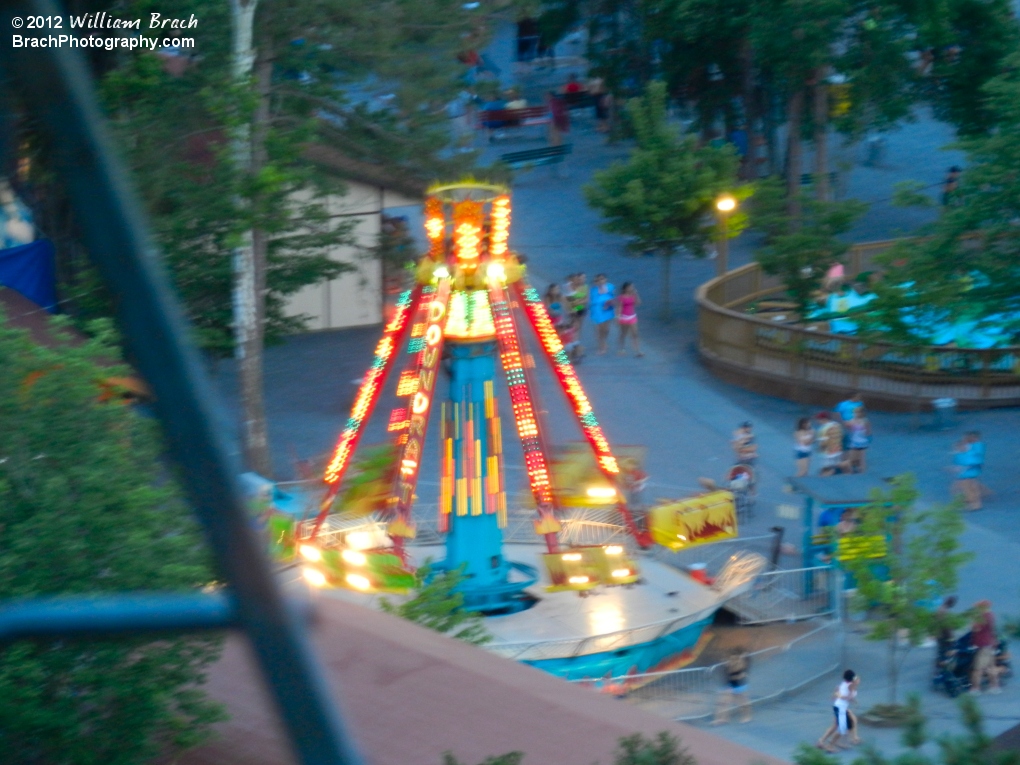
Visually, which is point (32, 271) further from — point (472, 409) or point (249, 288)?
point (472, 409)

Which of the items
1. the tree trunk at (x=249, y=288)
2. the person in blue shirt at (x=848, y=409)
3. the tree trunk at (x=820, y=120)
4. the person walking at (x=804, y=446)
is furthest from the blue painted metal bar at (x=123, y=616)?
the tree trunk at (x=820, y=120)

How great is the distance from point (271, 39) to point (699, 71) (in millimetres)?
16718

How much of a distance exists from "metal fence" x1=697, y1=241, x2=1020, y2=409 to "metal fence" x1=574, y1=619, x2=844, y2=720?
811 centimetres

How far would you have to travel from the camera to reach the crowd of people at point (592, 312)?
78.6 ft

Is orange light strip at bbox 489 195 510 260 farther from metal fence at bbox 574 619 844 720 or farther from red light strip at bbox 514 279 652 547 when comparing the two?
metal fence at bbox 574 619 844 720

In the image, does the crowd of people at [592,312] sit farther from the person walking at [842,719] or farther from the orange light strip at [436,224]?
the person walking at [842,719]

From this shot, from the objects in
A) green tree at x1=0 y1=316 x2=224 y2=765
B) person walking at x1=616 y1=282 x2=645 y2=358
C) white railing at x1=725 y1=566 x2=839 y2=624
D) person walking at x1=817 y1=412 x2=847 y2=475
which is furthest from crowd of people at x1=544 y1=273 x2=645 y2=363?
green tree at x1=0 y1=316 x2=224 y2=765

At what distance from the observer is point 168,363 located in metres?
1.81

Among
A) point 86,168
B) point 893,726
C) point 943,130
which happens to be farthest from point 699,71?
point 86,168

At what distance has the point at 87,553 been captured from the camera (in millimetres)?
6906

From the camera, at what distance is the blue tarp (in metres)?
19.6

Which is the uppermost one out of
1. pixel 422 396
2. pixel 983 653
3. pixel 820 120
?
pixel 820 120

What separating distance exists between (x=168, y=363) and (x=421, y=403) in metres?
12.3

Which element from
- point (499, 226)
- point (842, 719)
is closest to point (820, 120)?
point (499, 226)
